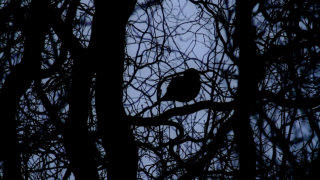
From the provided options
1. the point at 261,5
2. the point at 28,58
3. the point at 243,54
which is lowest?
the point at 243,54

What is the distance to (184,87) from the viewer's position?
360cm

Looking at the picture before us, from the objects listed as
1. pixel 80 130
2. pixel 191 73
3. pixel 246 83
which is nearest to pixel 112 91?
pixel 80 130

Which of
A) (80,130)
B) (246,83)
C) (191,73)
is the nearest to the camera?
(246,83)

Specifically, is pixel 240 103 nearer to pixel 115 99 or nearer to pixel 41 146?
pixel 115 99

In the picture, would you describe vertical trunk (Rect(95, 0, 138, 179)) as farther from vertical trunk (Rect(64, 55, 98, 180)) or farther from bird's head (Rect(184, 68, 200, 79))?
bird's head (Rect(184, 68, 200, 79))

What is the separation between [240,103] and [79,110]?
137 centimetres

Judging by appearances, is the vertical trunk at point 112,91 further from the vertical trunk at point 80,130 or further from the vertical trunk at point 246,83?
the vertical trunk at point 246,83

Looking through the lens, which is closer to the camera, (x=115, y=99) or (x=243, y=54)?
(x=243, y=54)

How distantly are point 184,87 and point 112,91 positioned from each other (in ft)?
4.39

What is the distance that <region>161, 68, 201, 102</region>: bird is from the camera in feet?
11.6

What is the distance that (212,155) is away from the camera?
124 inches

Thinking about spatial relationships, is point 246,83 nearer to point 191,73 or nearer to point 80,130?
point 191,73

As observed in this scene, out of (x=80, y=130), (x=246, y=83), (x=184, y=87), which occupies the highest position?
(x=184, y=87)

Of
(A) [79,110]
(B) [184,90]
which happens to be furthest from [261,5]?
(A) [79,110]
